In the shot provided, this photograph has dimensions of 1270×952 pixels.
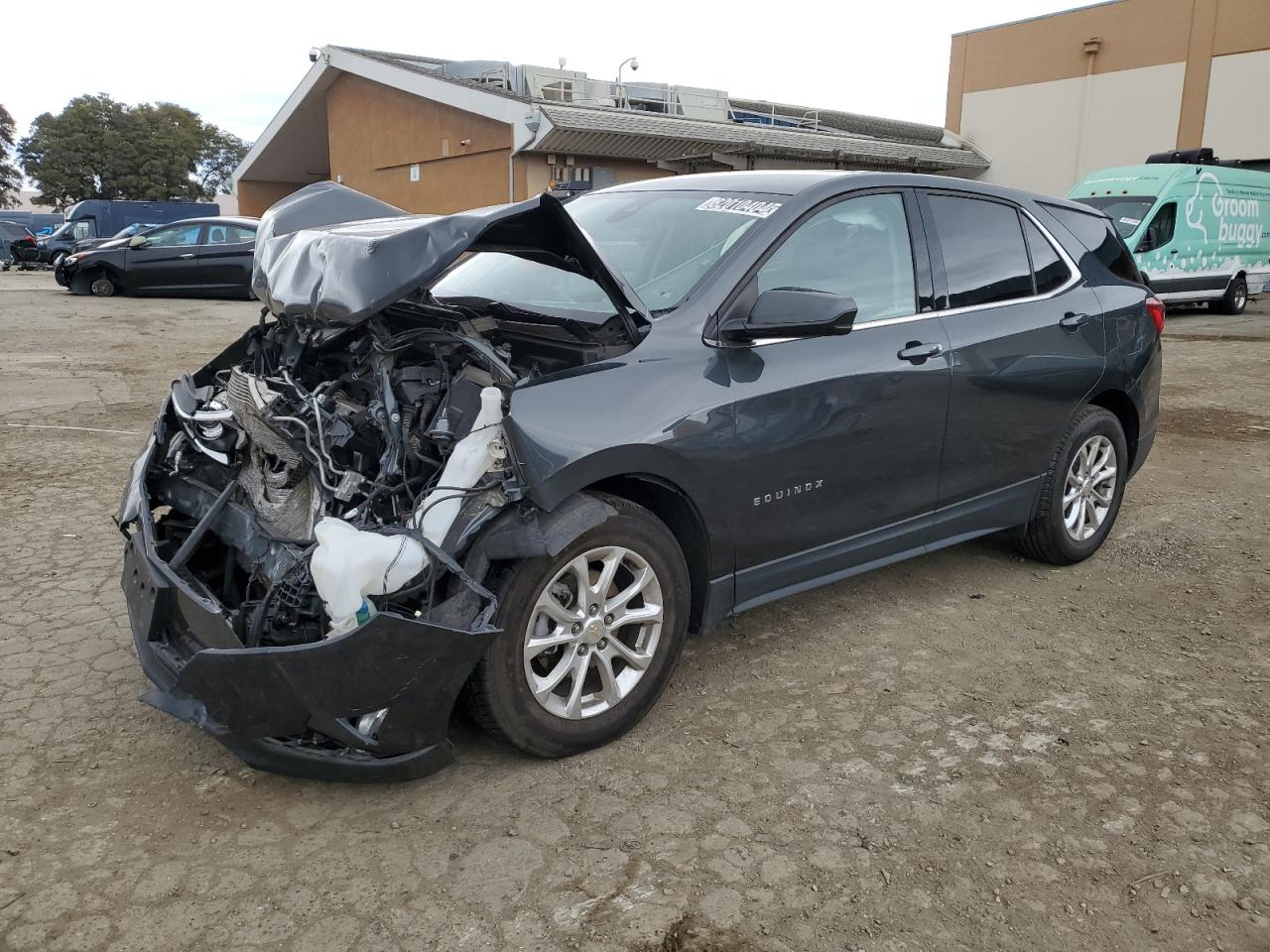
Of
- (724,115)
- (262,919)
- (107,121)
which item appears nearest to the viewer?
(262,919)

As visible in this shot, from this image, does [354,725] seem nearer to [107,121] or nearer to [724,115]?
[724,115]

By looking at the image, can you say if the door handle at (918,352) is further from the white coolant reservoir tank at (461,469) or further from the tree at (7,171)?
the tree at (7,171)

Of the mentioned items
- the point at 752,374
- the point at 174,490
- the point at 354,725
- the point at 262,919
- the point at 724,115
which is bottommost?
the point at 262,919

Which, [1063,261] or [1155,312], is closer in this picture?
[1063,261]

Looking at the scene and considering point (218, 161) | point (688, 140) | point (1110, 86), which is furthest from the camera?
point (218, 161)

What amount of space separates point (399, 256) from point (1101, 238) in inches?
144

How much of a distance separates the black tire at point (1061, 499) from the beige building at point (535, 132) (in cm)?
1911

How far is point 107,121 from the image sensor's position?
61094 mm

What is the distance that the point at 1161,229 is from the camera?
51.8 ft

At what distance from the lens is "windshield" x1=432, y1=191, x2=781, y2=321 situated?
3529mm

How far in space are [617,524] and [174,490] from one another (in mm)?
1662

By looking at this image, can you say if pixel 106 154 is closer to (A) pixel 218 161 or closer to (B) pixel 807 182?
(A) pixel 218 161

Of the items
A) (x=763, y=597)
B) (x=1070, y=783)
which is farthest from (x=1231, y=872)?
(x=763, y=597)

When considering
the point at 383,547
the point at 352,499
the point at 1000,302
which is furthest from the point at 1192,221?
the point at 383,547
